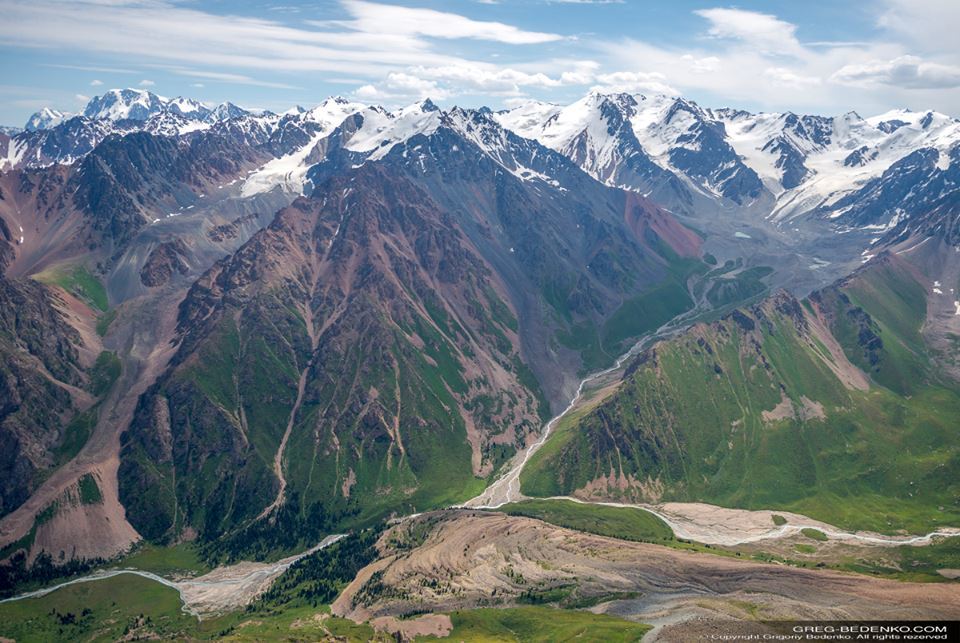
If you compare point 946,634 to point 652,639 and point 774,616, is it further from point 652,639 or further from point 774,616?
point 652,639

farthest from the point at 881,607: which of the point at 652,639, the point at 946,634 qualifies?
the point at 652,639

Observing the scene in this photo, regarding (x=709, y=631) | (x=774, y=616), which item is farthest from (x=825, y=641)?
(x=709, y=631)

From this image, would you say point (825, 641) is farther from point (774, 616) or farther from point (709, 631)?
point (709, 631)

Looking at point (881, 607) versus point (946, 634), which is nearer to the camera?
point (946, 634)

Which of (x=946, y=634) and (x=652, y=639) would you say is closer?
(x=946, y=634)

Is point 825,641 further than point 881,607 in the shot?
No

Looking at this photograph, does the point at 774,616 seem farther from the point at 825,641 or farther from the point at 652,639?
the point at 652,639

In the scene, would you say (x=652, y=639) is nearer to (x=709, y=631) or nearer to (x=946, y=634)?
(x=709, y=631)

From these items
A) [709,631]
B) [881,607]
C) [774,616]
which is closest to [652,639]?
[709,631]
